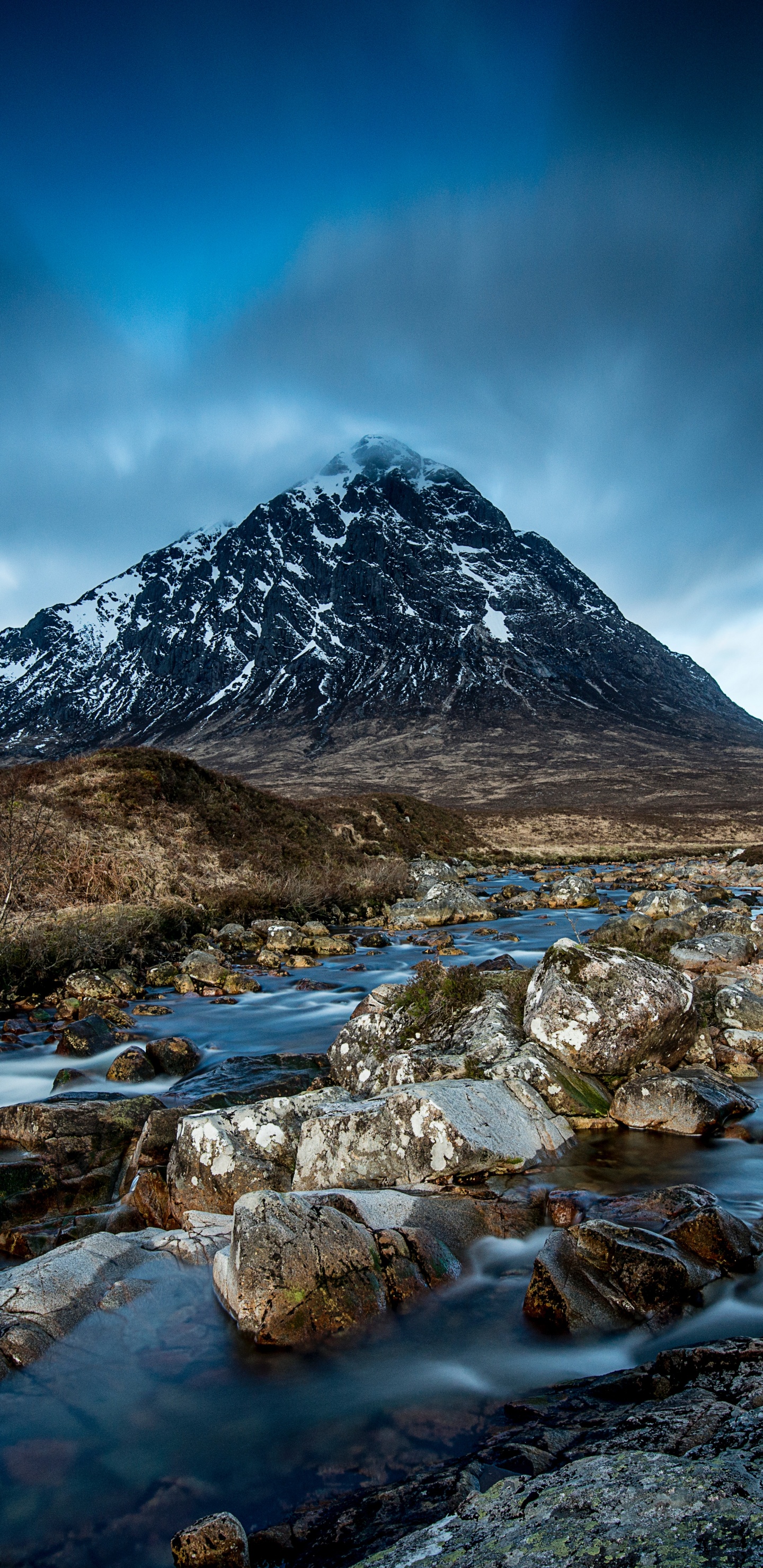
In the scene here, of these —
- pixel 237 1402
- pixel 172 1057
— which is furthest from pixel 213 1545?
pixel 172 1057

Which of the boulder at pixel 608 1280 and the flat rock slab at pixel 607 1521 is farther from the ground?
the flat rock slab at pixel 607 1521

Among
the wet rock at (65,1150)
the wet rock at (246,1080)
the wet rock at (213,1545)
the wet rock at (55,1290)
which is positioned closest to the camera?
the wet rock at (213,1545)

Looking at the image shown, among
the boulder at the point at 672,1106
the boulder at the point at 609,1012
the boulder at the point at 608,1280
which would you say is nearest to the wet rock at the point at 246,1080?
the boulder at the point at 609,1012

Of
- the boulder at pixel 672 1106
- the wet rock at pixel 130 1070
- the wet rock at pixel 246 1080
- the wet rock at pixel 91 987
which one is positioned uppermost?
the wet rock at pixel 91 987

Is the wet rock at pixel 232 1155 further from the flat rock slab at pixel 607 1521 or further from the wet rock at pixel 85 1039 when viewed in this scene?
the wet rock at pixel 85 1039

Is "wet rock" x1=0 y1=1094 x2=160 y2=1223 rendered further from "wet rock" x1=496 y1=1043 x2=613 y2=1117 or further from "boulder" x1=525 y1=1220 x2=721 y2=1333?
"boulder" x1=525 y1=1220 x2=721 y2=1333

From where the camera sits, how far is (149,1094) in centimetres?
1031

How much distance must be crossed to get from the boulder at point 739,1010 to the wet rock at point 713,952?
9.77ft

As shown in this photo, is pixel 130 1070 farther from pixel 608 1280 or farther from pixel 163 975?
pixel 608 1280

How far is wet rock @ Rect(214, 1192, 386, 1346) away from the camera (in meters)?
5.27

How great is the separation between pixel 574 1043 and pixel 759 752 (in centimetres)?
17605

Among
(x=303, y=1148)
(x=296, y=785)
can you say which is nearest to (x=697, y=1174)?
(x=303, y=1148)

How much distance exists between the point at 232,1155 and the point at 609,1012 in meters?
4.99

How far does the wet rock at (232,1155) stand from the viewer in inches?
286
